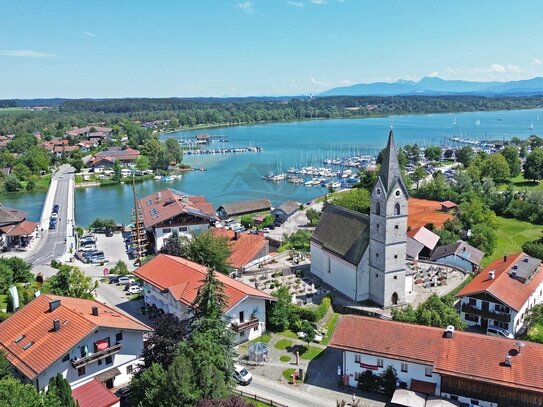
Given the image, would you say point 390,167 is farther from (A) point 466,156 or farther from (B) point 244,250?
(A) point 466,156

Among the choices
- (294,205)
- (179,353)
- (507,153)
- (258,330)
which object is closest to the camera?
(179,353)

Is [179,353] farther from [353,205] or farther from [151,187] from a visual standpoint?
[151,187]

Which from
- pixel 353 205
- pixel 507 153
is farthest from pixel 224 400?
pixel 507 153

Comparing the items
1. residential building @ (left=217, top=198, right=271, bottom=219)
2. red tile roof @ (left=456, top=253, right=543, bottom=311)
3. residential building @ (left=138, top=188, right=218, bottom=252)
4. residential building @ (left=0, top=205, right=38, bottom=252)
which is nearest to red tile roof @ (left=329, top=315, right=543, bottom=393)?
red tile roof @ (left=456, top=253, right=543, bottom=311)

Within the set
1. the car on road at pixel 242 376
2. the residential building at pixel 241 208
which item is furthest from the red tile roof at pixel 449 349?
the residential building at pixel 241 208

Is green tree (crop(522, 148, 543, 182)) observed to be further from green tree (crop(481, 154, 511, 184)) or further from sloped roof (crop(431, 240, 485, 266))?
sloped roof (crop(431, 240, 485, 266))

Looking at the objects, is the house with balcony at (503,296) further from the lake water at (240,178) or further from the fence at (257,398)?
the lake water at (240,178)
